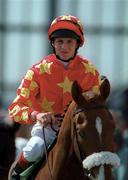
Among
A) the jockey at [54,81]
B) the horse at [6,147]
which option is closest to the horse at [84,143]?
the jockey at [54,81]

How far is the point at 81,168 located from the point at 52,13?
16.4 metres

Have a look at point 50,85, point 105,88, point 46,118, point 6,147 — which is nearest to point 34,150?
point 46,118

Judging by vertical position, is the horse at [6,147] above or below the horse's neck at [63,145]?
below

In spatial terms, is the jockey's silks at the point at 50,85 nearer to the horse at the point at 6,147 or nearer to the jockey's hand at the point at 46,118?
the jockey's hand at the point at 46,118

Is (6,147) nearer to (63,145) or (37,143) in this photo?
(37,143)

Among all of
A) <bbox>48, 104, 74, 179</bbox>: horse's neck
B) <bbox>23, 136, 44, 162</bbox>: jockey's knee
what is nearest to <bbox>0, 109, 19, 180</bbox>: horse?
<bbox>23, 136, 44, 162</bbox>: jockey's knee

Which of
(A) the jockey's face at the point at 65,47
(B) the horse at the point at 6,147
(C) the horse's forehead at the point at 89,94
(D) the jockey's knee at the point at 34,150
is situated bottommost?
(B) the horse at the point at 6,147

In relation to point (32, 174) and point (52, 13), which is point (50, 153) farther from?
point (52, 13)

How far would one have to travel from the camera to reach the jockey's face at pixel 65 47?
9336mm

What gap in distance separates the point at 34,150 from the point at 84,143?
798 mm

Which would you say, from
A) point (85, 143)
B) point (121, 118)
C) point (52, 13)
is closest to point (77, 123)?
point (85, 143)

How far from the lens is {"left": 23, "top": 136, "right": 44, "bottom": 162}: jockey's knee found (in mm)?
9070

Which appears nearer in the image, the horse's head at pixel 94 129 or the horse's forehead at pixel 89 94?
the horse's head at pixel 94 129

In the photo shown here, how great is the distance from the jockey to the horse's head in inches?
24.1
